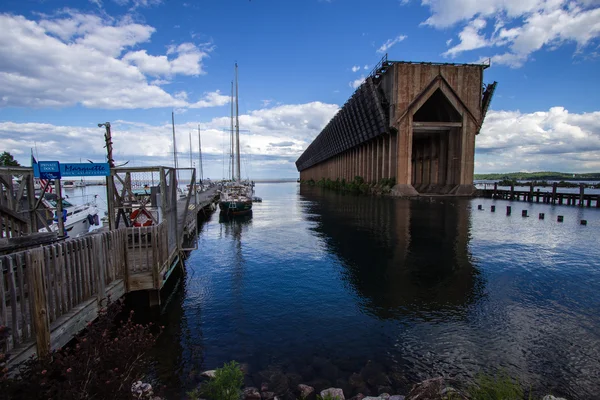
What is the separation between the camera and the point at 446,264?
15703 millimetres

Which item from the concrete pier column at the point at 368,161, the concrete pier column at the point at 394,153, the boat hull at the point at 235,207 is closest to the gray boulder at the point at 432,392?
the boat hull at the point at 235,207

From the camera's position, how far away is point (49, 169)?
9742mm

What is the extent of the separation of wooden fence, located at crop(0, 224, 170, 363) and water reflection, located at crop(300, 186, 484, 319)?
783 cm

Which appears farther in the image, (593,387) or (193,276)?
(193,276)

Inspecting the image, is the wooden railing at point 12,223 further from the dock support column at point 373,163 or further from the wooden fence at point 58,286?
the dock support column at point 373,163

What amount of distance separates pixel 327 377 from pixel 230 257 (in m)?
12.0

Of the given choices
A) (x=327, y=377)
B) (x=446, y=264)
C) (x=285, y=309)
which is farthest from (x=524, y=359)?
(x=446, y=264)

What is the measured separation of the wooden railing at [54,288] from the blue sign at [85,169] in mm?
2469

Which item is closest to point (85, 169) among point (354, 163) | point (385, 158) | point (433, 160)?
point (385, 158)

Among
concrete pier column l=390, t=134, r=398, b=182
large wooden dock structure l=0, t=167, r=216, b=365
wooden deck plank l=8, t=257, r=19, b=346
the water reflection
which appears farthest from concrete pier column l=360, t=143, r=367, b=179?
wooden deck plank l=8, t=257, r=19, b=346

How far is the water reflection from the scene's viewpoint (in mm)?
11203

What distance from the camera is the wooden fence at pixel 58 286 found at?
4914 mm

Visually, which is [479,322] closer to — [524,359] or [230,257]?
[524,359]

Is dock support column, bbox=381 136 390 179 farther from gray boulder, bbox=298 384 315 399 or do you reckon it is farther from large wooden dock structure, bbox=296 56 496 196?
gray boulder, bbox=298 384 315 399
